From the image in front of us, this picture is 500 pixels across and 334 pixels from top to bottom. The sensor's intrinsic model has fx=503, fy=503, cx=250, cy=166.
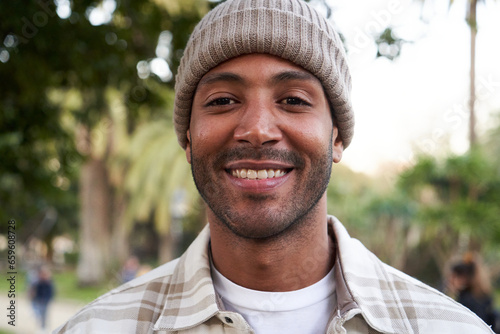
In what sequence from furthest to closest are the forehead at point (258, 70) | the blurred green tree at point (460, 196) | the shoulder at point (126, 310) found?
the blurred green tree at point (460, 196)
the forehead at point (258, 70)
the shoulder at point (126, 310)

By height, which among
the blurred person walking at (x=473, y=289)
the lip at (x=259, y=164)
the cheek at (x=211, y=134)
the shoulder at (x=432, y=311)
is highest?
the cheek at (x=211, y=134)

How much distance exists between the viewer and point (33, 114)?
5020 mm

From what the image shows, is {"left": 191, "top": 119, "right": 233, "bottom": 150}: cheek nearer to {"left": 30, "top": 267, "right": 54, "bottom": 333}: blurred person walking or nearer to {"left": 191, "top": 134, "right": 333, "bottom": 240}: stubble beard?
{"left": 191, "top": 134, "right": 333, "bottom": 240}: stubble beard

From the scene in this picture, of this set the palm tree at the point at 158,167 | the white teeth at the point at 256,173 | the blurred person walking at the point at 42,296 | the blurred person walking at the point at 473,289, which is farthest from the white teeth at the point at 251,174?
the palm tree at the point at 158,167

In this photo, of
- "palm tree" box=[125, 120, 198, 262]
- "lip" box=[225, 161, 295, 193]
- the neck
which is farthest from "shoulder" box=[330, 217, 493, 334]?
"palm tree" box=[125, 120, 198, 262]

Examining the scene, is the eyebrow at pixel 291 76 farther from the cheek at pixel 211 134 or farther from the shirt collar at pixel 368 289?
the shirt collar at pixel 368 289

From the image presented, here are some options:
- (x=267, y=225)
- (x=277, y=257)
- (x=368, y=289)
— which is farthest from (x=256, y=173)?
(x=368, y=289)

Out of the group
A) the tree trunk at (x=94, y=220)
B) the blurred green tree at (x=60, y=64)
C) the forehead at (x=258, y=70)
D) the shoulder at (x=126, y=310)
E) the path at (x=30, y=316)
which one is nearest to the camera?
the shoulder at (x=126, y=310)

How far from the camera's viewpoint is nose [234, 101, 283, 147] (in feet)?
7.16

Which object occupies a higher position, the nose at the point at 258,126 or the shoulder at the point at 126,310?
the nose at the point at 258,126

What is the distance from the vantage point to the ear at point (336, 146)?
2.63 m

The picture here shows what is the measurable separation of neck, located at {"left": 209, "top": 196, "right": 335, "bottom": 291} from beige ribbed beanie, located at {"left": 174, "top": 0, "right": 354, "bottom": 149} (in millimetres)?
612

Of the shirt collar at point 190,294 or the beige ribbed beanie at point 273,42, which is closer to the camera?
the shirt collar at point 190,294

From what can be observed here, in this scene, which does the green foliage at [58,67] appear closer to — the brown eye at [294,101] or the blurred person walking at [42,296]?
the brown eye at [294,101]
